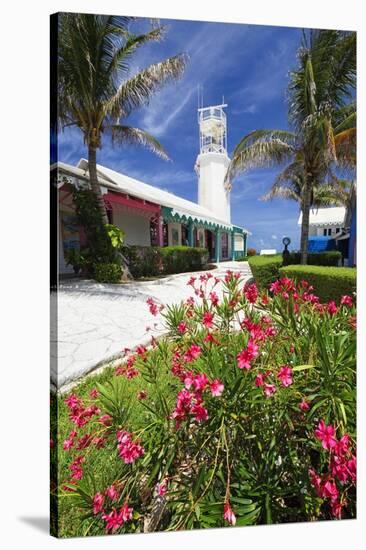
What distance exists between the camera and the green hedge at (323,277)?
3.62 m

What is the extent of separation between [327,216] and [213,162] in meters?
1.10

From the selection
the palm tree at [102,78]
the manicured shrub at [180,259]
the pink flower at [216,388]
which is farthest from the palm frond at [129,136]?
the pink flower at [216,388]

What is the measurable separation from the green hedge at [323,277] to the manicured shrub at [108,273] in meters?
1.36

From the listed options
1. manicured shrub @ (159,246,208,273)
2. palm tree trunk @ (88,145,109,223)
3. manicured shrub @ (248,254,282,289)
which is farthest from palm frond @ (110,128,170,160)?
manicured shrub @ (248,254,282,289)

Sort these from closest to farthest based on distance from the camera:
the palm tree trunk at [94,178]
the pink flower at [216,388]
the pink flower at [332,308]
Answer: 1. the pink flower at [216,388]
2. the palm tree trunk at [94,178]
3. the pink flower at [332,308]

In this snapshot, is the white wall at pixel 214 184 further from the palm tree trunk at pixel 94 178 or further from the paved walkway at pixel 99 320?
the palm tree trunk at pixel 94 178

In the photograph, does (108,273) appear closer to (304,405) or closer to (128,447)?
(128,447)

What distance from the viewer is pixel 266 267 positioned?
11.7 ft

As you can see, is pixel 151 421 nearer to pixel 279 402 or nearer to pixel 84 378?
pixel 84 378

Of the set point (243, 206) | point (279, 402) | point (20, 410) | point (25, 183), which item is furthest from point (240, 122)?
point (20, 410)

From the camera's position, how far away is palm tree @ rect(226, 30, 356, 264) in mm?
3469

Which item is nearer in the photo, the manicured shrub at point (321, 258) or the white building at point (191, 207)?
the white building at point (191, 207)

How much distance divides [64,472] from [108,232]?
1668 millimetres

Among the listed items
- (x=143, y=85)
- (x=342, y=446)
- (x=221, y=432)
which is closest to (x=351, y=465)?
(x=342, y=446)
